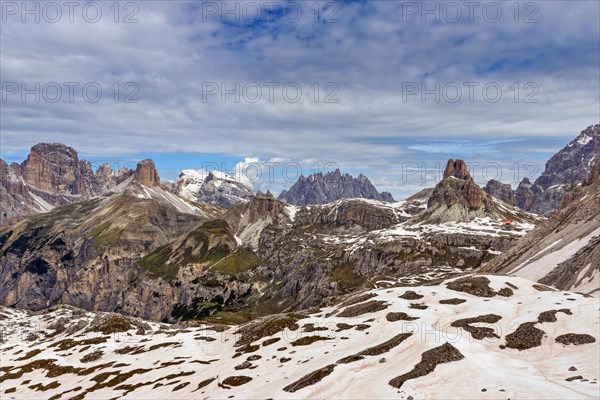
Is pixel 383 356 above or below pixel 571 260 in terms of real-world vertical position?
above

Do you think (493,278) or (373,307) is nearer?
(373,307)

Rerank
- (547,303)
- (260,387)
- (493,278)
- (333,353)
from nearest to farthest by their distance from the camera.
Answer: (260,387) < (333,353) < (547,303) < (493,278)

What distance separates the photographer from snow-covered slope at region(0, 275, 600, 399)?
146ft

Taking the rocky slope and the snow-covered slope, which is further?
the rocky slope

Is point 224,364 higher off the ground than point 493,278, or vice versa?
point 493,278

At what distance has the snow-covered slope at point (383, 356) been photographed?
146 ft

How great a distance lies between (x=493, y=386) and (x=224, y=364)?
44954 mm

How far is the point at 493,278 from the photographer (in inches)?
3639

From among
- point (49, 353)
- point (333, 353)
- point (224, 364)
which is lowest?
point (49, 353)

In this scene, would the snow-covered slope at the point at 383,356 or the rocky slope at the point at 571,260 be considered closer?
the snow-covered slope at the point at 383,356

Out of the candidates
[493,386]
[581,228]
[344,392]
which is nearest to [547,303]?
[493,386]

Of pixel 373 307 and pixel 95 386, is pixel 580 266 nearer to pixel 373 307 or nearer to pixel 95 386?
pixel 373 307

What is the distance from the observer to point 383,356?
2109 inches

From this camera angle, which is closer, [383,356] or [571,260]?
[383,356]
